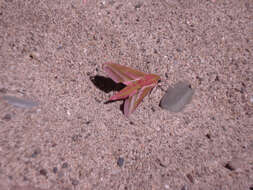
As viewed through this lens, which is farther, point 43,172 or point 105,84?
point 105,84

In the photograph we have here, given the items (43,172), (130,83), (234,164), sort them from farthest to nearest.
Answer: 1. (130,83)
2. (234,164)
3. (43,172)

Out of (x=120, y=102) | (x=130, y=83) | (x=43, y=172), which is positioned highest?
(x=130, y=83)

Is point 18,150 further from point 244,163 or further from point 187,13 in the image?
point 187,13

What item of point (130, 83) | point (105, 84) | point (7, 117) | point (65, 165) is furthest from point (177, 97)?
point (7, 117)

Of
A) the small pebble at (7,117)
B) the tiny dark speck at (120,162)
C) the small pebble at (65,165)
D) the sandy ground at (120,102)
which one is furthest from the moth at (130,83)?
the small pebble at (7,117)

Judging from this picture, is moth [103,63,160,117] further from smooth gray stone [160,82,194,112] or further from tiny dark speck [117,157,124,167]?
tiny dark speck [117,157,124,167]

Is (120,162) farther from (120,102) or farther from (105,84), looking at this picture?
(105,84)

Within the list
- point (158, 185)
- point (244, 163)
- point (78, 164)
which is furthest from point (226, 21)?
point (78, 164)
